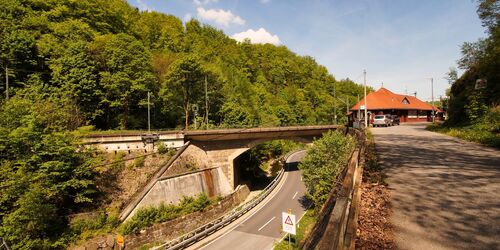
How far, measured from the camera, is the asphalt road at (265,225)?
22.7 metres

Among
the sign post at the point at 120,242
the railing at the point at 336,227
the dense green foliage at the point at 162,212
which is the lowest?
the sign post at the point at 120,242

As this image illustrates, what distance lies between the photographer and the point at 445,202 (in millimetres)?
5984

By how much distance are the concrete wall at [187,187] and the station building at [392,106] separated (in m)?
33.5

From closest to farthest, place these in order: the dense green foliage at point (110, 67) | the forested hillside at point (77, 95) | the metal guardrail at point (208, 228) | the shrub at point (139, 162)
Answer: the forested hillside at point (77, 95), the metal guardrail at point (208, 228), the shrub at point (139, 162), the dense green foliage at point (110, 67)

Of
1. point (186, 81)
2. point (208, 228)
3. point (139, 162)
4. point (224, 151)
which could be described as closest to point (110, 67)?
point (186, 81)

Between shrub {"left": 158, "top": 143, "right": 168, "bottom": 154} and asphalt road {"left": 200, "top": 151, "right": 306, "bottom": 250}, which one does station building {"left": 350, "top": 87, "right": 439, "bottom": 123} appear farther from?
shrub {"left": 158, "top": 143, "right": 168, "bottom": 154}

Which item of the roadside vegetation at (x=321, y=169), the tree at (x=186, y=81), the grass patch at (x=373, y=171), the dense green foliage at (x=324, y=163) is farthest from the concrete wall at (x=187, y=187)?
the grass patch at (x=373, y=171)

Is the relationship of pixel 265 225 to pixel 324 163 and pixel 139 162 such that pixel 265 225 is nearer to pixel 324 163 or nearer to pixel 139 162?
pixel 324 163

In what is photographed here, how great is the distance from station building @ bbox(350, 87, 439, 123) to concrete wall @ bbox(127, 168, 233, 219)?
33514mm

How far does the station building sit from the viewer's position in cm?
5375

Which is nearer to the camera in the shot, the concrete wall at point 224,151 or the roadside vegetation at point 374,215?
the roadside vegetation at point 374,215

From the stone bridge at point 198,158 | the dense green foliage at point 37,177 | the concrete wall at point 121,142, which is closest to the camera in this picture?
the dense green foliage at point 37,177

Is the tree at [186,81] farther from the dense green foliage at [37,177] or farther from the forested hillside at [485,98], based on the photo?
the forested hillside at [485,98]

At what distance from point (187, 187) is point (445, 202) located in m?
23.7
